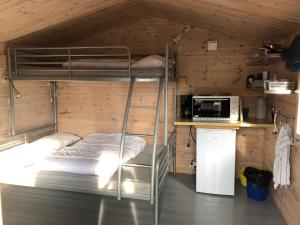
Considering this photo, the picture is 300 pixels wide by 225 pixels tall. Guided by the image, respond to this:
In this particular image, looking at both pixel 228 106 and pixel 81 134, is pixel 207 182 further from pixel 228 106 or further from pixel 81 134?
pixel 81 134

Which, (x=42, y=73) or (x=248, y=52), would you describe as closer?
(x=42, y=73)

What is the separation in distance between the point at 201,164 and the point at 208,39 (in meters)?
1.83

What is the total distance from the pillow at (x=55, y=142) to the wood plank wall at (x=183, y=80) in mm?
552

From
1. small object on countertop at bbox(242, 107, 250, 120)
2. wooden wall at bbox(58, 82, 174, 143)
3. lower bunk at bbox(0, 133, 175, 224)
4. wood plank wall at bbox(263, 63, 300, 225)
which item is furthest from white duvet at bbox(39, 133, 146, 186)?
wood plank wall at bbox(263, 63, 300, 225)

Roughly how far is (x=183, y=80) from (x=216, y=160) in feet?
4.39

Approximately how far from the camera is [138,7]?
3531 millimetres

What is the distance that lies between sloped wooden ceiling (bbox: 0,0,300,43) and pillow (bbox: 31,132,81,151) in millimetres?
1370

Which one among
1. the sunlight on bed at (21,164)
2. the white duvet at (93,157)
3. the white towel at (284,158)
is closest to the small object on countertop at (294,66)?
the white towel at (284,158)

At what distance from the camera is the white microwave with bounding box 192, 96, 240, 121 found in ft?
11.5

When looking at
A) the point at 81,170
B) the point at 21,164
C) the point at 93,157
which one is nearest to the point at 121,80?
the point at 93,157

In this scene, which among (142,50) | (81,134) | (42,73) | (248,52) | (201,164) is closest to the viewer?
(42,73)

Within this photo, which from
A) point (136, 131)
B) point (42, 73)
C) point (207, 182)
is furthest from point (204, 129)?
point (42, 73)

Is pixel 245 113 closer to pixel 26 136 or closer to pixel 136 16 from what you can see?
pixel 136 16

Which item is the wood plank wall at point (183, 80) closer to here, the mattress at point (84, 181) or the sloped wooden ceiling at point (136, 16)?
the sloped wooden ceiling at point (136, 16)
